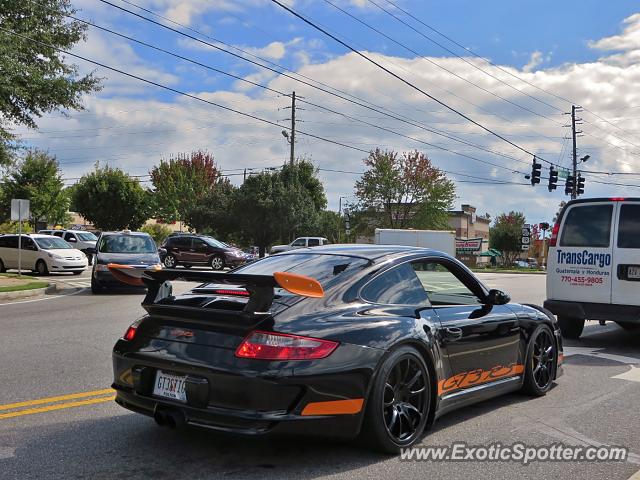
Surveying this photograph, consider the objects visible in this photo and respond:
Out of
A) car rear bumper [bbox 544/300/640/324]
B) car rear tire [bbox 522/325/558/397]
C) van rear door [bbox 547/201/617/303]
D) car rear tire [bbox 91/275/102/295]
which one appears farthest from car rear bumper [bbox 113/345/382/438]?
car rear tire [bbox 91/275/102/295]

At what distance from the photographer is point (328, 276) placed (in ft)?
14.9

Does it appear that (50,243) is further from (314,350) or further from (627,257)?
(314,350)

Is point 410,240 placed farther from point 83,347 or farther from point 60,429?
point 60,429

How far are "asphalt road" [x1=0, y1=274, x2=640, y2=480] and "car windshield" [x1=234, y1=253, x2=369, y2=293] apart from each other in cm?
114

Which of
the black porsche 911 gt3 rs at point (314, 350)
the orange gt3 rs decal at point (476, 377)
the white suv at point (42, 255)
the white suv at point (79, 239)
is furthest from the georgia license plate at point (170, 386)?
the white suv at point (79, 239)

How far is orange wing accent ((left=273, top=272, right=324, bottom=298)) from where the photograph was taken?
12.4 ft

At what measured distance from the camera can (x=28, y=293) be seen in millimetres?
16188

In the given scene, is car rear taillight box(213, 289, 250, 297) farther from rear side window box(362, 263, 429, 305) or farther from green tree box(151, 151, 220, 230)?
green tree box(151, 151, 220, 230)

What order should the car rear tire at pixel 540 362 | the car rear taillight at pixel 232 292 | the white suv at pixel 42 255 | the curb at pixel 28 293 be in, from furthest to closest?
the white suv at pixel 42 255 < the curb at pixel 28 293 < the car rear tire at pixel 540 362 < the car rear taillight at pixel 232 292

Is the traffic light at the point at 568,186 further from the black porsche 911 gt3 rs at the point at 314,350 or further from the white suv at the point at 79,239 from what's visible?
the black porsche 911 gt3 rs at the point at 314,350

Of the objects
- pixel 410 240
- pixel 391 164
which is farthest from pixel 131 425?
pixel 391 164

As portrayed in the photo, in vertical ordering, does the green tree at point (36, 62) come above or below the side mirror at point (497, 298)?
above

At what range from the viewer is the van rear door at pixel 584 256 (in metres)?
9.33

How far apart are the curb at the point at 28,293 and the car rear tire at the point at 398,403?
1330 cm
